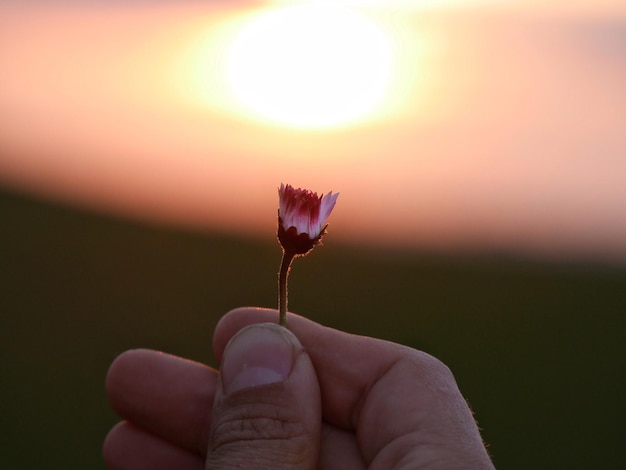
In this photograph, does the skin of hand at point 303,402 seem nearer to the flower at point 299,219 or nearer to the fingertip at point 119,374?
the fingertip at point 119,374

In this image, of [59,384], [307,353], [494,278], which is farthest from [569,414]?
[307,353]

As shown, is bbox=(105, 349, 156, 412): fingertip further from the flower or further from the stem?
the flower

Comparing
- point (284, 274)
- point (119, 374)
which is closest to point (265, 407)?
point (284, 274)

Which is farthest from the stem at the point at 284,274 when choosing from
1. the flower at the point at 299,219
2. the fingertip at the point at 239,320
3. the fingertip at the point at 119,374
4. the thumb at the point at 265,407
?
the fingertip at the point at 119,374

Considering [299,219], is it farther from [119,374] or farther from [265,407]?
[119,374]

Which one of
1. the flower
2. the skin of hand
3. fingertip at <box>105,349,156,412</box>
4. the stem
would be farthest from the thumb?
fingertip at <box>105,349,156,412</box>

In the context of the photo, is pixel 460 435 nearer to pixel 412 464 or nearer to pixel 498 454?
pixel 412 464

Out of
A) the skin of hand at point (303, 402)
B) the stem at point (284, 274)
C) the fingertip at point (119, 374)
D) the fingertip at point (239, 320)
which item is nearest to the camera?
the skin of hand at point (303, 402)
